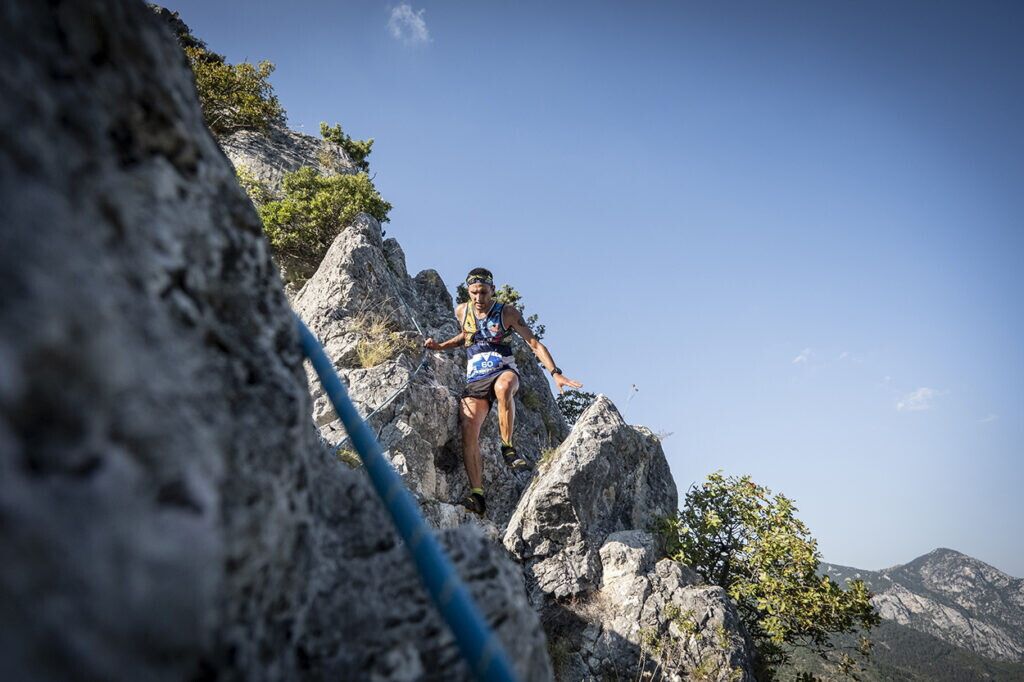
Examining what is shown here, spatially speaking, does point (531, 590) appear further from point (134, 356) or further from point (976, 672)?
point (976, 672)

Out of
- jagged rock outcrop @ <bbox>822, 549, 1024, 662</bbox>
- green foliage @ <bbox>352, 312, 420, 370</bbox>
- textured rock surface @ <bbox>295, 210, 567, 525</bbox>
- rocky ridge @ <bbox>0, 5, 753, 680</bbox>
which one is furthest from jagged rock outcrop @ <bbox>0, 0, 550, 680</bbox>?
jagged rock outcrop @ <bbox>822, 549, 1024, 662</bbox>

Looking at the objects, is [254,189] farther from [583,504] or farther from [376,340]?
[583,504]

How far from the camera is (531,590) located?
7961 millimetres

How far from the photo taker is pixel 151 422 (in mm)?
1033

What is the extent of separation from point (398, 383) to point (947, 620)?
197 meters

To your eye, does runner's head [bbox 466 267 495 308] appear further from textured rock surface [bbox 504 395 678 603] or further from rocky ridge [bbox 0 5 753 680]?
rocky ridge [bbox 0 5 753 680]

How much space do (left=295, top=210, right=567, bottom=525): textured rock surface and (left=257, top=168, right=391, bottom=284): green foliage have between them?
136 cm

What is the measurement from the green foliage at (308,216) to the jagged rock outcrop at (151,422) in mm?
11003

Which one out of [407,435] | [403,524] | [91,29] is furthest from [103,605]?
[407,435]

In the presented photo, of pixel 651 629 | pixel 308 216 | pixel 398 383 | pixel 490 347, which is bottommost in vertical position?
pixel 651 629

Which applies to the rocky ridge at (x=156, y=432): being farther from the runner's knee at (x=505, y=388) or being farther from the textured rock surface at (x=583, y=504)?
the textured rock surface at (x=583, y=504)

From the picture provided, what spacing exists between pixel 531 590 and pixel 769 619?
166 inches

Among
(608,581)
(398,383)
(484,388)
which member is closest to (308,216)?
(398,383)

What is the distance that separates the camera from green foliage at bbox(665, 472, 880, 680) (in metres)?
8.19
